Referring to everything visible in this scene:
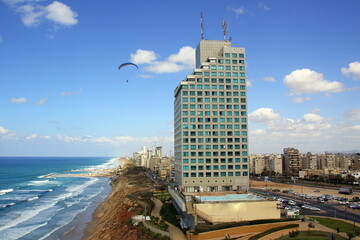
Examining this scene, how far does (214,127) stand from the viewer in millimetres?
69500

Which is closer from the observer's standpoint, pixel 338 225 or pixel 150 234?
pixel 338 225

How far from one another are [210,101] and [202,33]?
19676 millimetres

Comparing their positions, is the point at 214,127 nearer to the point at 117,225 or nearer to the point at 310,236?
the point at 117,225

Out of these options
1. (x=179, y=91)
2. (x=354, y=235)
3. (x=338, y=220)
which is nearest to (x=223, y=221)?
(x=354, y=235)

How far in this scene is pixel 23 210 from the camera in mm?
93500

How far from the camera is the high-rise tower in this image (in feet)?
224

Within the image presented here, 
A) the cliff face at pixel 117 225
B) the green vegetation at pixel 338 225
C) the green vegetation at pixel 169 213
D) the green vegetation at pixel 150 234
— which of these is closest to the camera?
the green vegetation at pixel 338 225

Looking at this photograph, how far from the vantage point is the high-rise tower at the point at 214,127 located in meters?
68.2

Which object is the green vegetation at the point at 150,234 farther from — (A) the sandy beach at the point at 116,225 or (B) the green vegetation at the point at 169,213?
(B) the green vegetation at the point at 169,213

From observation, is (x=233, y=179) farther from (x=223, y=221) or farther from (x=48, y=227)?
(x=48, y=227)

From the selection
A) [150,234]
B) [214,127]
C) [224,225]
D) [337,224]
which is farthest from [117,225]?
[337,224]

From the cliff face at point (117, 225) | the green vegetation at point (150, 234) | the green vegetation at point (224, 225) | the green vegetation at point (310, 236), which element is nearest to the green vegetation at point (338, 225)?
the green vegetation at point (310, 236)

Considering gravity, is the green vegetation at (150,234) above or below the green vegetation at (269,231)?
below

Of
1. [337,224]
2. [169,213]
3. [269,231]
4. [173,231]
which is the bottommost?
[173,231]
